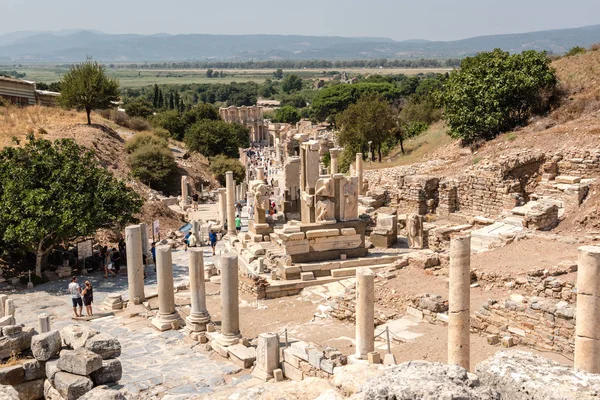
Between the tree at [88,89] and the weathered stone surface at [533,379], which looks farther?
the tree at [88,89]

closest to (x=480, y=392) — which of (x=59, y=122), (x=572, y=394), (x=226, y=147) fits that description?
(x=572, y=394)

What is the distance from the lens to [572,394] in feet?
21.1

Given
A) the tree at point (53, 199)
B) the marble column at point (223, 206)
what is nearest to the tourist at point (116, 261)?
the tree at point (53, 199)

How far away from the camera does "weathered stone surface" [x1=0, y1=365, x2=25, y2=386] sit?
11414mm

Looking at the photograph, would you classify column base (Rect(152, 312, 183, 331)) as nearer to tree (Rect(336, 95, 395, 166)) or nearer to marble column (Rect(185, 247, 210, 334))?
marble column (Rect(185, 247, 210, 334))

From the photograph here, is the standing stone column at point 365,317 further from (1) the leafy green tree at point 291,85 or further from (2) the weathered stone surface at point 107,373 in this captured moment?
(1) the leafy green tree at point 291,85

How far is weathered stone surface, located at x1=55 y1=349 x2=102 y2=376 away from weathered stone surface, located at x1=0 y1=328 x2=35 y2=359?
4.39ft

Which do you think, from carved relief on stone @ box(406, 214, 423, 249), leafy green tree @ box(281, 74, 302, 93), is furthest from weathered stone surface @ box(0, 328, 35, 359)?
leafy green tree @ box(281, 74, 302, 93)

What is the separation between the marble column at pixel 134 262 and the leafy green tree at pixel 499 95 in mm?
18969

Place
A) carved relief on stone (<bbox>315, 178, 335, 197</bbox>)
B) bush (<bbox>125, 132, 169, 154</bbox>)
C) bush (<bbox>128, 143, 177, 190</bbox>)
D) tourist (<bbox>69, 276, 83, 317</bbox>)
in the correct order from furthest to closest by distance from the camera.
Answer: bush (<bbox>125, 132, 169, 154</bbox>), bush (<bbox>128, 143, 177, 190</bbox>), carved relief on stone (<bbox>315, 178, 335, 197</bbox>), tourist (<bbox>69, 276, 83, 317</bbox>)

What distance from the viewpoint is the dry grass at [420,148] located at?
36125 millimetres

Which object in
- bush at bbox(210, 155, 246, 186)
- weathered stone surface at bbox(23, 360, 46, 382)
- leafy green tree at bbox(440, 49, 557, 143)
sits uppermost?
leafy green tree at bbox(440, 49, 557, 143)

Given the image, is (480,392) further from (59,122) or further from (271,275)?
(59,122)

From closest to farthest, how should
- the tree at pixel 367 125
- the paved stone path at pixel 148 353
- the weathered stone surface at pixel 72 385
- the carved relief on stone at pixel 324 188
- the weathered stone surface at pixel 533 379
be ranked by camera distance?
the weathered stone surface at pixel 533 379
the weathered stone surface at pixel 72 385
the paved stone path at pixel 148 353
the carved relief on stone at pixel 324 188
the tree at pixel 367 125
